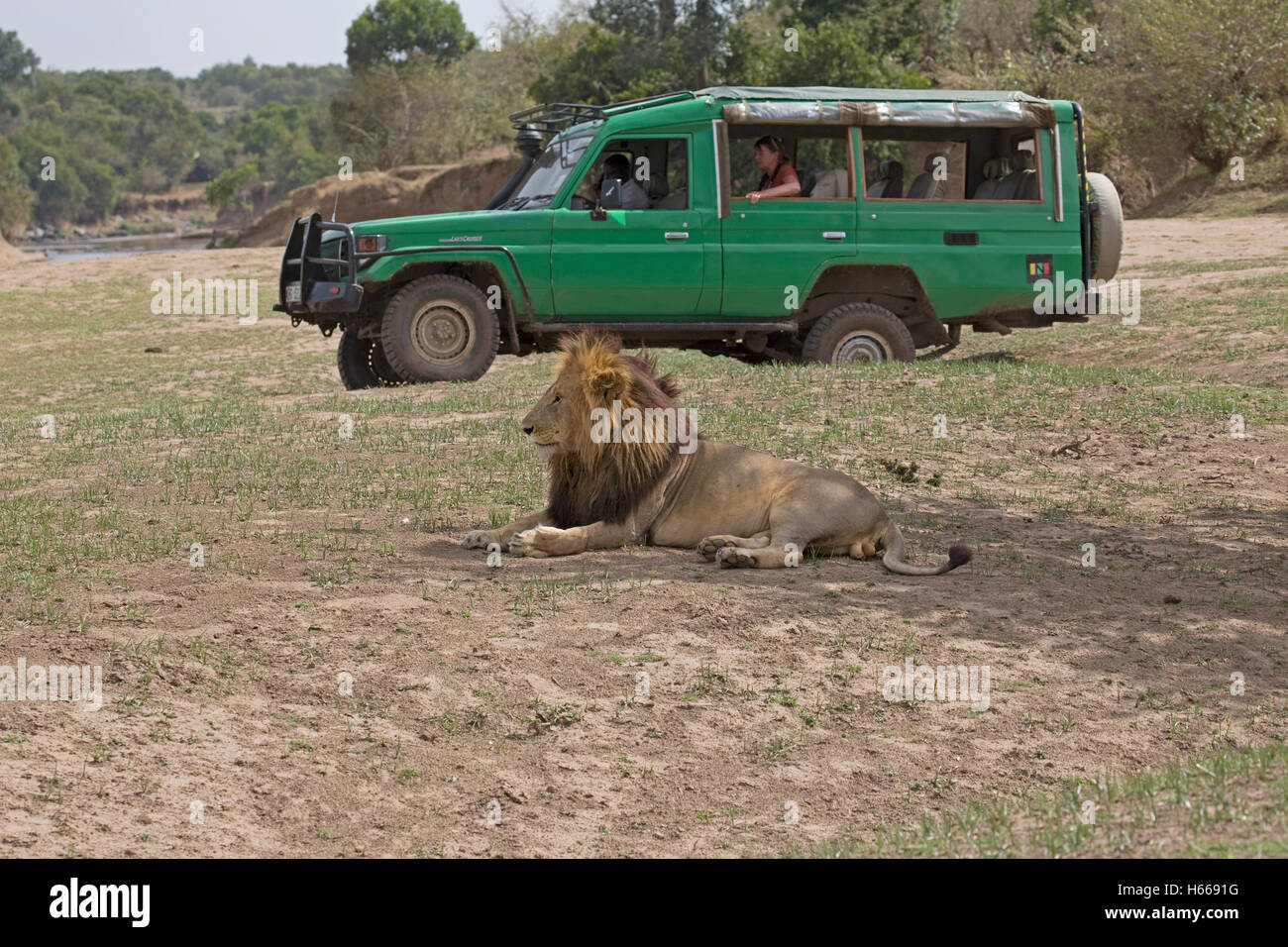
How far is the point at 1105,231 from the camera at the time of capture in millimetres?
13898

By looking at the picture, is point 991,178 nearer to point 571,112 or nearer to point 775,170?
point 775,170

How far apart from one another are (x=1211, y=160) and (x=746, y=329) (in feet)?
72.4

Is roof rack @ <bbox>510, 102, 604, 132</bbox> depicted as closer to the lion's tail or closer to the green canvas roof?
the green canvas roof

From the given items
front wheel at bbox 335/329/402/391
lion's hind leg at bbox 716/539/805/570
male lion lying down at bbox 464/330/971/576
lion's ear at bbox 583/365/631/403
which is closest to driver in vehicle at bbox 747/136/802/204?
front wheel at bbox 335/329/402/391

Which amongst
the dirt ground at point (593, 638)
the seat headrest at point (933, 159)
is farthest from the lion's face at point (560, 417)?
the seat headrest at point (933, 159)

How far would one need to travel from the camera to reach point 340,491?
344 inches

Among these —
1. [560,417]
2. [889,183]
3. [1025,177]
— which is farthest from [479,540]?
[1025,177]

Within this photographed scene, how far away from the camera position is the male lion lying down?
285 inches

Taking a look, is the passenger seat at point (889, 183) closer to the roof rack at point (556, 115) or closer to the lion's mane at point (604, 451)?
the roof rack at point (556, 115)

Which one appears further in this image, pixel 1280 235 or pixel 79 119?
pixel 79 119

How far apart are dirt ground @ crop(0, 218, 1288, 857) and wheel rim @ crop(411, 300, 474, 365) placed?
7.25 ft

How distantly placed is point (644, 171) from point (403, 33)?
205 feet

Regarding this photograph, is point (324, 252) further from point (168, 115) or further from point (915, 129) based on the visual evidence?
point (168, 115)
